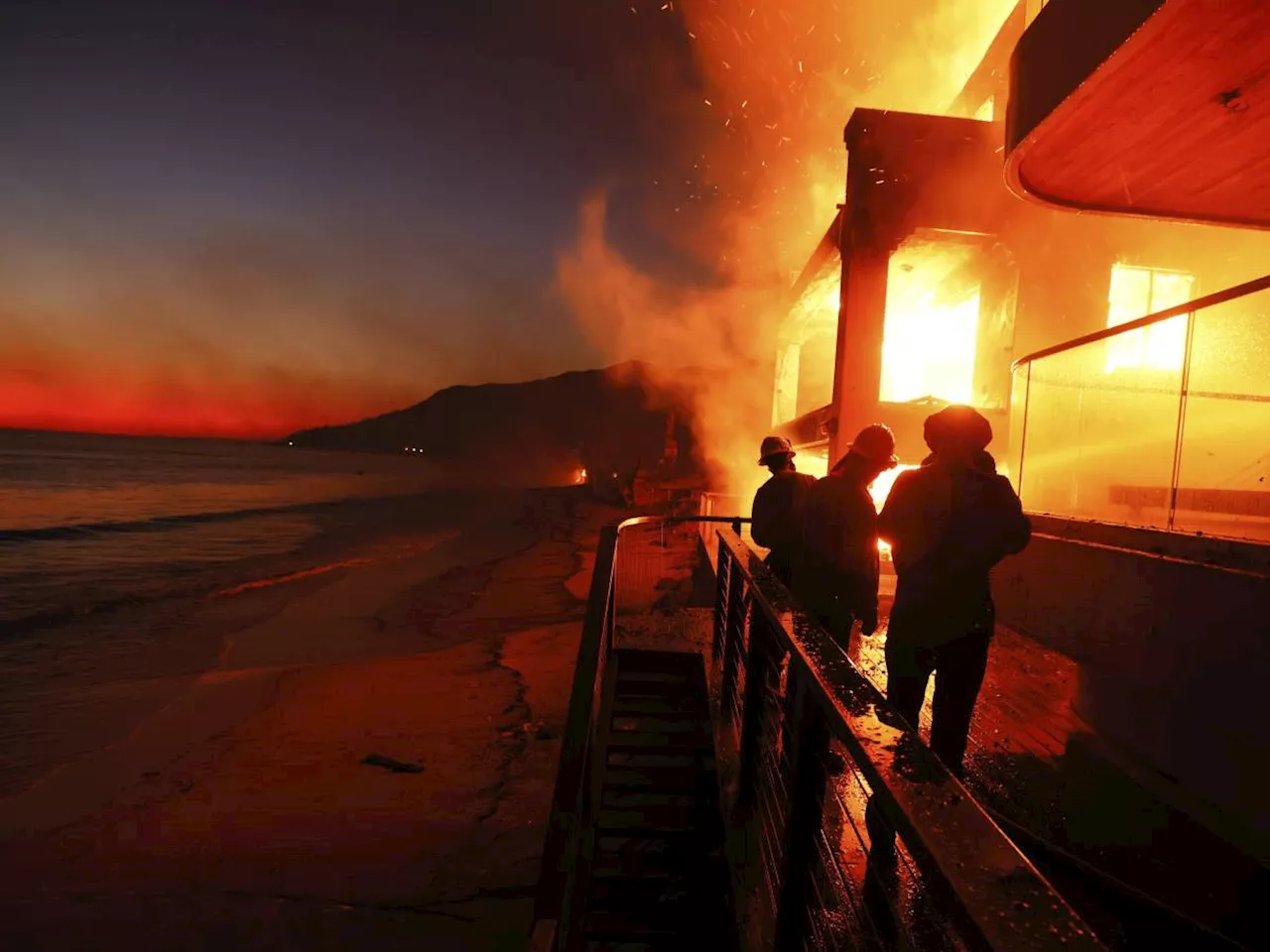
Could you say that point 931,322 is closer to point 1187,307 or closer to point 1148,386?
point 1148,386

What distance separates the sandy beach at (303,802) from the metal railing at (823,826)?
8.62ft

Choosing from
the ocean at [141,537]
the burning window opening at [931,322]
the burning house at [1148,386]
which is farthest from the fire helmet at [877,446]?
the ocean at [141,537]

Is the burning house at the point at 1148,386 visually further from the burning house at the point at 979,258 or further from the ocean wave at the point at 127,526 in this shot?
the ocean wave at the point at 127,526

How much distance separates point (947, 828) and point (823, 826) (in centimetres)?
157

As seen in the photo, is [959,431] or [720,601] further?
[720,601]

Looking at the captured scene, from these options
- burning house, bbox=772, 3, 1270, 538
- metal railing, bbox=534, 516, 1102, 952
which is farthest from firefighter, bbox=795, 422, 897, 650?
burning house, bbox=772, 3, 1270, 538

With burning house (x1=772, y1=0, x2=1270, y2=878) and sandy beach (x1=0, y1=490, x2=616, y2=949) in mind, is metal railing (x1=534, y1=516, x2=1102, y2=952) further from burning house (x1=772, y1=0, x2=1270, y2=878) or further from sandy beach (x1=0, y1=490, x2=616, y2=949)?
sandy beach (x1=0, y1=490, x2=616, y2=949)

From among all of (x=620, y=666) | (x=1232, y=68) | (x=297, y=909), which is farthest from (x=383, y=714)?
(x=1232, y=68)

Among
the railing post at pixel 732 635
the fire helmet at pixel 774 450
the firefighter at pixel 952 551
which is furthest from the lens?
the fire helmet at pixel 774 450

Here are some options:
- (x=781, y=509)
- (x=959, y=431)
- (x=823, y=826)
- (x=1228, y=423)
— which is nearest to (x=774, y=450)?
(x=781, y=509)

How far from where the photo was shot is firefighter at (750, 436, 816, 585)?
4578mm

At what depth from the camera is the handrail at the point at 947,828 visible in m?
0.98

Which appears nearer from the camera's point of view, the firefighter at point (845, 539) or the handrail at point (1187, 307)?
the handrail at point (1187, 307)

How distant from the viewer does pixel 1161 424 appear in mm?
5398
